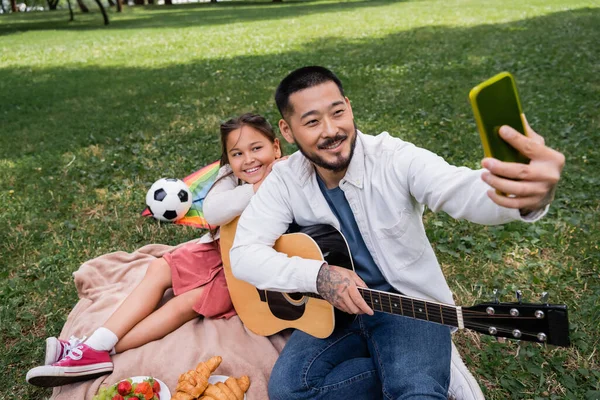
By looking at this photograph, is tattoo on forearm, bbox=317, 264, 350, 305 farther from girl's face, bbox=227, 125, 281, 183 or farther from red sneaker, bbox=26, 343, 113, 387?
red sneaker, bbox=26, 343, 113, 387

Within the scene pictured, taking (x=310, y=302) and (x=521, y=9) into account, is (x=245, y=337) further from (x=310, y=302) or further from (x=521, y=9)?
(x=521, y=9)

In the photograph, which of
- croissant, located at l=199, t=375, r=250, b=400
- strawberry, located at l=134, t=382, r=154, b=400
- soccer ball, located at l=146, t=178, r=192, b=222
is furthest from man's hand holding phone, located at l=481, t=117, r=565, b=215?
soccer ball, located at l=146, t=178, r=192, b=222

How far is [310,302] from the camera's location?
2.71m

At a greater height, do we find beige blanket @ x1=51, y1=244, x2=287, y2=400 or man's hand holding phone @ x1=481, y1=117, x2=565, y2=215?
man's hand holding phone @ x1=481, y1=117, x2=565, y2=215

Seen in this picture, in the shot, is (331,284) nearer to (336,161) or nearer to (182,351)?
(336,161)

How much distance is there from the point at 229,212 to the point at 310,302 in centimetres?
78

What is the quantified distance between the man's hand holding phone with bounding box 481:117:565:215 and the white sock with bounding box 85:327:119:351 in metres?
2.33

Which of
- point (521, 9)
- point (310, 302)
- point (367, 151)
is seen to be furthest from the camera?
point (521, 9)

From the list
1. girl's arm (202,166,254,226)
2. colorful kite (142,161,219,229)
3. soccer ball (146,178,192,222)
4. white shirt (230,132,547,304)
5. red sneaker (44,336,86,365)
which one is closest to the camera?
white shirt (230,132,547,304)

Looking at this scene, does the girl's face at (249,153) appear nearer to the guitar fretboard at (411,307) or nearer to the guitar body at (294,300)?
the guitar body at (294,300)

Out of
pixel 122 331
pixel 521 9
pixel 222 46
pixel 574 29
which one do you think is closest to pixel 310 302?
pixel 122 331

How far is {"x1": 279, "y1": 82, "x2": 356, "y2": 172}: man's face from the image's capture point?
2.39 m

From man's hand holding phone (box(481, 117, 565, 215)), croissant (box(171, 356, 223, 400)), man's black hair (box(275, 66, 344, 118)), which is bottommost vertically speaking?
croissant (box(171, 356, 223, 400))

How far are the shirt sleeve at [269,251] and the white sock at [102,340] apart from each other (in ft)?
3.09
